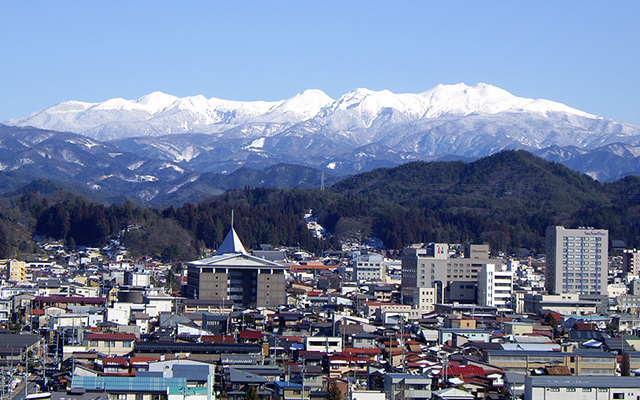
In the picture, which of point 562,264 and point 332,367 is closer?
point 332,367

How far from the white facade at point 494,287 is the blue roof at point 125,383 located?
2393cm

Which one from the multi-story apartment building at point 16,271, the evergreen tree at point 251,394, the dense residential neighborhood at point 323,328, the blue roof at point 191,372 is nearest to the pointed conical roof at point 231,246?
the dense residential neighborhood at point 323,328

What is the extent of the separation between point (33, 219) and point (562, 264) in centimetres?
3373

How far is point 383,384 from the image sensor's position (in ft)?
83.8

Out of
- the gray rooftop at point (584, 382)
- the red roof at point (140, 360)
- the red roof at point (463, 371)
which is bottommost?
the red roof at point (463, 371)

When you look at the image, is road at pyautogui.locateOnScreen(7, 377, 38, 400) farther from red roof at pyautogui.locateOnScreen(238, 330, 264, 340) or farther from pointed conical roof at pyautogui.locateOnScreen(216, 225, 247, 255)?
pointed conical roof at pyautogui.locateOnScreen(216, 225, 247, 255)

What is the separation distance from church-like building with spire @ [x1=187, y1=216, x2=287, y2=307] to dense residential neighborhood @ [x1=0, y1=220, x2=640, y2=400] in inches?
2.0

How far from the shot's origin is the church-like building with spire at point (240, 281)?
148 ft

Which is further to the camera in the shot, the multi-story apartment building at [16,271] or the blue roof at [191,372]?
the multi-story apartment building at [16,271]

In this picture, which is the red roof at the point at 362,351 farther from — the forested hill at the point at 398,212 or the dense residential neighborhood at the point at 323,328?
the forested hill at the point at 398,212

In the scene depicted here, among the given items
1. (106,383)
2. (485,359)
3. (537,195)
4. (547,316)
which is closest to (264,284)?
(547,316)

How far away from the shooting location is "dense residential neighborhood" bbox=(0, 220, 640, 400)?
24453mm

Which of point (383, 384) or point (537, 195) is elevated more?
point (537, 195)

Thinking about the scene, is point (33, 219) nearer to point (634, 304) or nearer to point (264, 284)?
point (264, 284)
